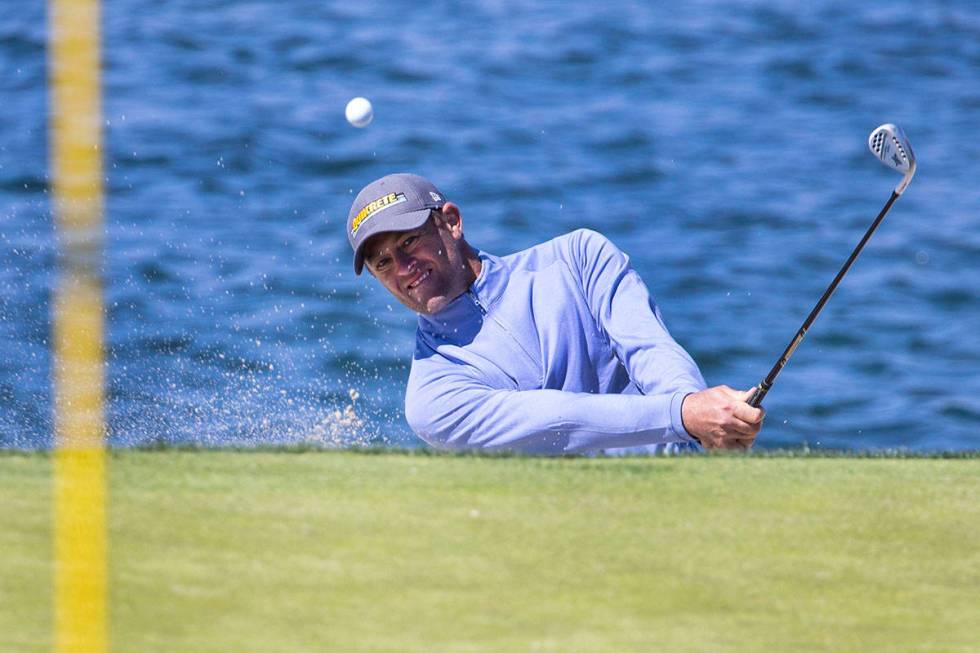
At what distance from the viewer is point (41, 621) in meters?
2.43

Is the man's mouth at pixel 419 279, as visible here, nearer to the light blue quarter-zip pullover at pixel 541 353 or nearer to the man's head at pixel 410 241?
the man's head at pixel 410 241

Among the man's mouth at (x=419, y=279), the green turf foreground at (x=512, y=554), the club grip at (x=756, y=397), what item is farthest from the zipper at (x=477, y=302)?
the green turf foreground at (x=512, y=554)

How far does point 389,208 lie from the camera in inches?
179

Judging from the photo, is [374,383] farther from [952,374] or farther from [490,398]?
[490,398]

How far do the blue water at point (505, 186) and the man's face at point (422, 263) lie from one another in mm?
1790

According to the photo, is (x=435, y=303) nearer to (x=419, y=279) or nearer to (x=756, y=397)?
(x=419, y=279)

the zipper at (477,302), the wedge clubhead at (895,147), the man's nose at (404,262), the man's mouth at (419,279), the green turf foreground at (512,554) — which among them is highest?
the wedge clubhead at (895,147)

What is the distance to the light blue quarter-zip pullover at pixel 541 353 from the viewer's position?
439cm

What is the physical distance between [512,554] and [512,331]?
191cm

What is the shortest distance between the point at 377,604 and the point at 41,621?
1.52 ft

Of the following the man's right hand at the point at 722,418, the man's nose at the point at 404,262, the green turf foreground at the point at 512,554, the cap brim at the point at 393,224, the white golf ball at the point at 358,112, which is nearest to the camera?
the green turf foreground at the point at 512,554

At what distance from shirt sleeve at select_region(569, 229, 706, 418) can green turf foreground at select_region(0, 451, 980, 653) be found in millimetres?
941

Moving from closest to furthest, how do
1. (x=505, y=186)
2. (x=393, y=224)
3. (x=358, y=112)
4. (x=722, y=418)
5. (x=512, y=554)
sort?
(x=512, y=554) → (x=722, y=418) → (x=393, y=224) → (x=358, y=112) → (x=505, y=186)

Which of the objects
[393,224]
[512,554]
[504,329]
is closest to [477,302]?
[504,329]
